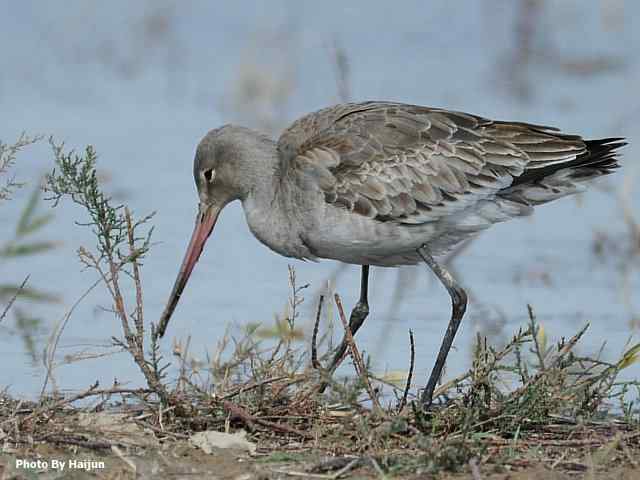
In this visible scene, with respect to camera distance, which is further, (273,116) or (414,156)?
(273,116)

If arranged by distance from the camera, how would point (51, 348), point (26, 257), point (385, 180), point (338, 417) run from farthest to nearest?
1. point (26, 257)
2. point (385, 180)
3. point (51, 348)
4. point (338, 417)

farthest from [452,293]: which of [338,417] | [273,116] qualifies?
[273,116]

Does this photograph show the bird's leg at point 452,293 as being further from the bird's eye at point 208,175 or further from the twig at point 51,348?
the twig at point 51,348

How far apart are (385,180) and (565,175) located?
3.50 ft

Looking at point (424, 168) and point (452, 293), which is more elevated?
point (424, 168)

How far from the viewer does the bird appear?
24.2ft

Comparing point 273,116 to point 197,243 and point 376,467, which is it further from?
point 376,467

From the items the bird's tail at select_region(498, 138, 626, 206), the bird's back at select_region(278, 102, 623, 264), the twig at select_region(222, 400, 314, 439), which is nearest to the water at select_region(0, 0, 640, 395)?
the bird's back at select_region(278, 102, 623, 264)

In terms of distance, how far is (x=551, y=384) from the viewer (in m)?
6.47

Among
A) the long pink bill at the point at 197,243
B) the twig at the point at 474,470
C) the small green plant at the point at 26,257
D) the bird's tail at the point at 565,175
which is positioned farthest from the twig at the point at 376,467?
the small green plant at the point at 26,257

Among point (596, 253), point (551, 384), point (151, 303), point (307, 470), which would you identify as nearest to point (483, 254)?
point (596, 253)

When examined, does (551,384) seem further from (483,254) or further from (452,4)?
(452,4)

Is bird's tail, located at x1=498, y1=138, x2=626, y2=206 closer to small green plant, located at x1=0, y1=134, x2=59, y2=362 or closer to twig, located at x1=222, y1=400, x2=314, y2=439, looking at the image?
twig, located at x1=222, y1=400, x2=314, y2=439

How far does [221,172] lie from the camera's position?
7812 mm
